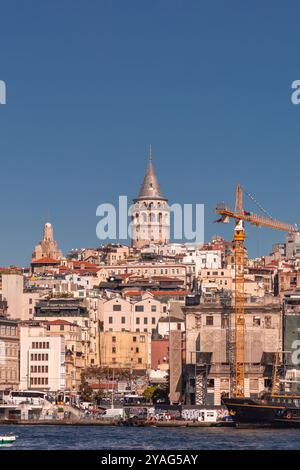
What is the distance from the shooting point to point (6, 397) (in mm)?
100375

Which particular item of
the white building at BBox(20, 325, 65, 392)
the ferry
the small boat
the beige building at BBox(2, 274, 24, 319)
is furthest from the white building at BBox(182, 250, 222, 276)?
the small boat

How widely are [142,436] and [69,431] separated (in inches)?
274

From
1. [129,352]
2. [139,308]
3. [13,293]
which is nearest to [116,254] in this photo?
[13,293]

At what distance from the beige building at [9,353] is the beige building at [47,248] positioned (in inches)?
2646

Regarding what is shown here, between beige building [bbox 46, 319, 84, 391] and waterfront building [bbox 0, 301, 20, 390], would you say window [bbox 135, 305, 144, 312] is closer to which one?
beige building [bbox 46, 319, 84, 391]

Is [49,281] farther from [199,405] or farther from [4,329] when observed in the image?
[199,405]

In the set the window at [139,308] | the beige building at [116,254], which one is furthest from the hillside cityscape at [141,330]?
the beige building at [116,254]

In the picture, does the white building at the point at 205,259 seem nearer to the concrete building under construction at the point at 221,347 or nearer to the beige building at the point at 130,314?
the beige building at the point at 130,314

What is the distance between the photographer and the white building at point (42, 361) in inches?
4215

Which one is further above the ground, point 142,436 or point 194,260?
point 194,260

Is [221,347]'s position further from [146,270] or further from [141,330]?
[146,270]

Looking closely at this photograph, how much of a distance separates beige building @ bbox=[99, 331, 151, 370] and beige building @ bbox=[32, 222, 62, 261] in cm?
5908

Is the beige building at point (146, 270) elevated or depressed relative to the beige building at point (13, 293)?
elevated
